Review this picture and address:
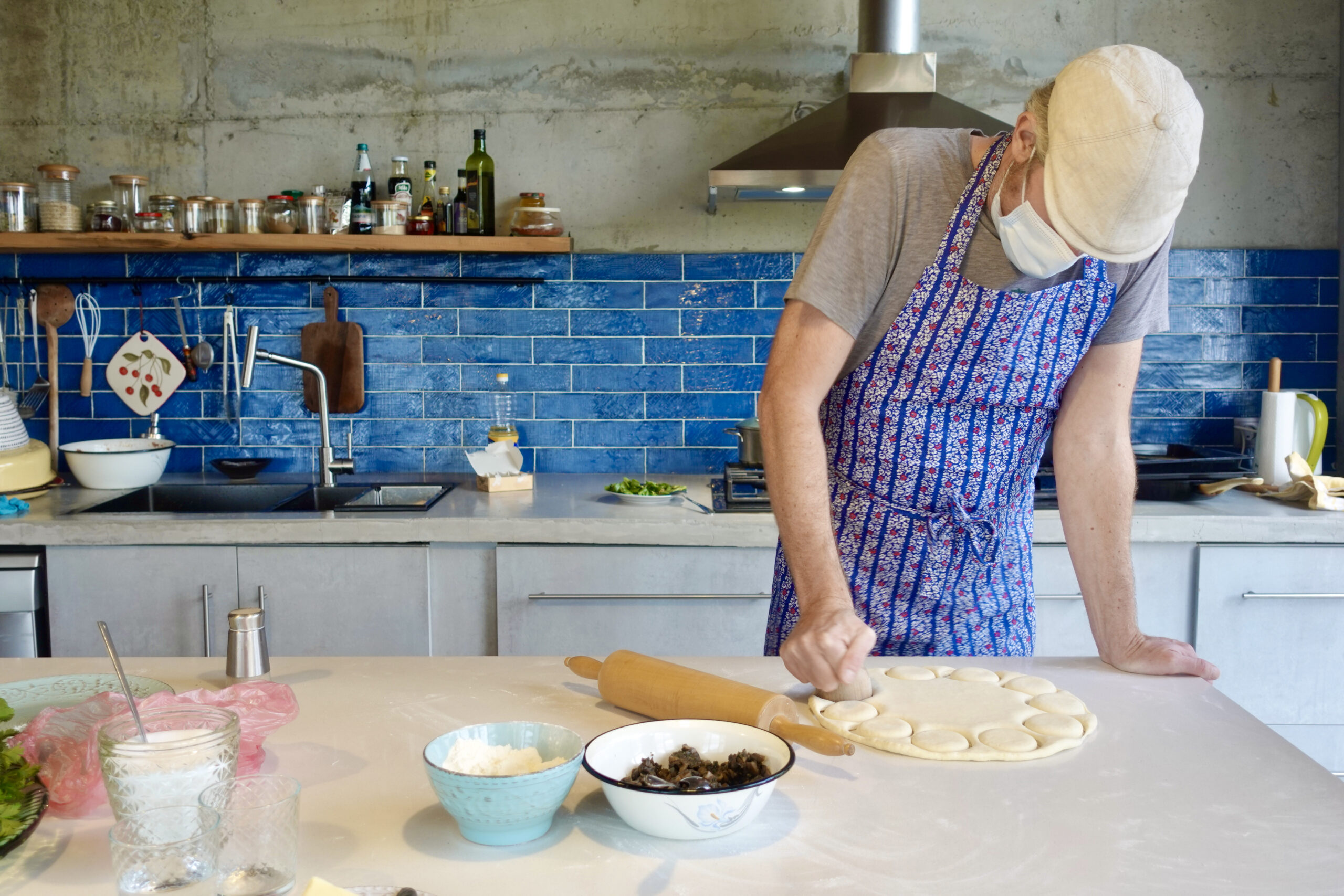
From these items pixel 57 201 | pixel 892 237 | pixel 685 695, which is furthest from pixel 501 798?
pixel 57 201

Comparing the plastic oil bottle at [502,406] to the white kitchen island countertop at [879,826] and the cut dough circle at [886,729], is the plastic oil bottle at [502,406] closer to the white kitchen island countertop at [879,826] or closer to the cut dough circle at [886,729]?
the white kitchen island countertop at [879,826]

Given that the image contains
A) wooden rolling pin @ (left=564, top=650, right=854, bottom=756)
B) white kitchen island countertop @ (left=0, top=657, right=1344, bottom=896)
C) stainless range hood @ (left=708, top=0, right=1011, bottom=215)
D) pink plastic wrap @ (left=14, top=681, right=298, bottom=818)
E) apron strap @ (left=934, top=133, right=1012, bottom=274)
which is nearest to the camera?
white kitchen island countertop @ (left=0, top=657, right=1344, bottom=896)

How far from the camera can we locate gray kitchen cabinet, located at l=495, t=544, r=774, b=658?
2.57 meters

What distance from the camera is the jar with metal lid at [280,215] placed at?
10.1 ft

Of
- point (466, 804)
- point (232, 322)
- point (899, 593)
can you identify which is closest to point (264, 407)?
point (232, 322)

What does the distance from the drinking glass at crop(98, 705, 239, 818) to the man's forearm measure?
70 centimetres

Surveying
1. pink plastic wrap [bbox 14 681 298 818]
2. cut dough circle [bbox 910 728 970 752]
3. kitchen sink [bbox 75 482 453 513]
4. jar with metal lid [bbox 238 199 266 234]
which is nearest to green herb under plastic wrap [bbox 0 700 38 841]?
pink plastic wrap [bbox 14 681 298 818]

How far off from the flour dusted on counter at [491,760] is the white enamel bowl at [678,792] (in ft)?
0.16

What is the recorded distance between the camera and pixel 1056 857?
3.05 ft

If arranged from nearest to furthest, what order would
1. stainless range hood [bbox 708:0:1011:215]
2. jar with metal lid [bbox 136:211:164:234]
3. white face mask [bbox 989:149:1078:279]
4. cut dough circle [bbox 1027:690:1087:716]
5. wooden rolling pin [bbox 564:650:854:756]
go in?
wooden rolling pin [bbox 564:650:854:756], cut dough circle [bbox 1027:690:1087:716], white face mask [bbox 989:149:1078:279], stainless range hood [bbox 708:0:1011:215], jar with metal lid [bbox 136:211:164:234]

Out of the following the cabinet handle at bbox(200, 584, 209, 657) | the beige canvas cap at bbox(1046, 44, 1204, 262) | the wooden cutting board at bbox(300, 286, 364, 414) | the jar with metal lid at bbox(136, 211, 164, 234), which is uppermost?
the jar with metal lid at bbox(136, 211, 164, 234)

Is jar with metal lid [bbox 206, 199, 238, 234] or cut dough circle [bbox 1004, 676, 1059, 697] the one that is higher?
jar with metal lid [bbox 206, 199, 238, 234]

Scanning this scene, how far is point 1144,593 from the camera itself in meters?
2.55

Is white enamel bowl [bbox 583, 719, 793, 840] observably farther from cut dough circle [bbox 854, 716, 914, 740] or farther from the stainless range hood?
the stainless range hood
